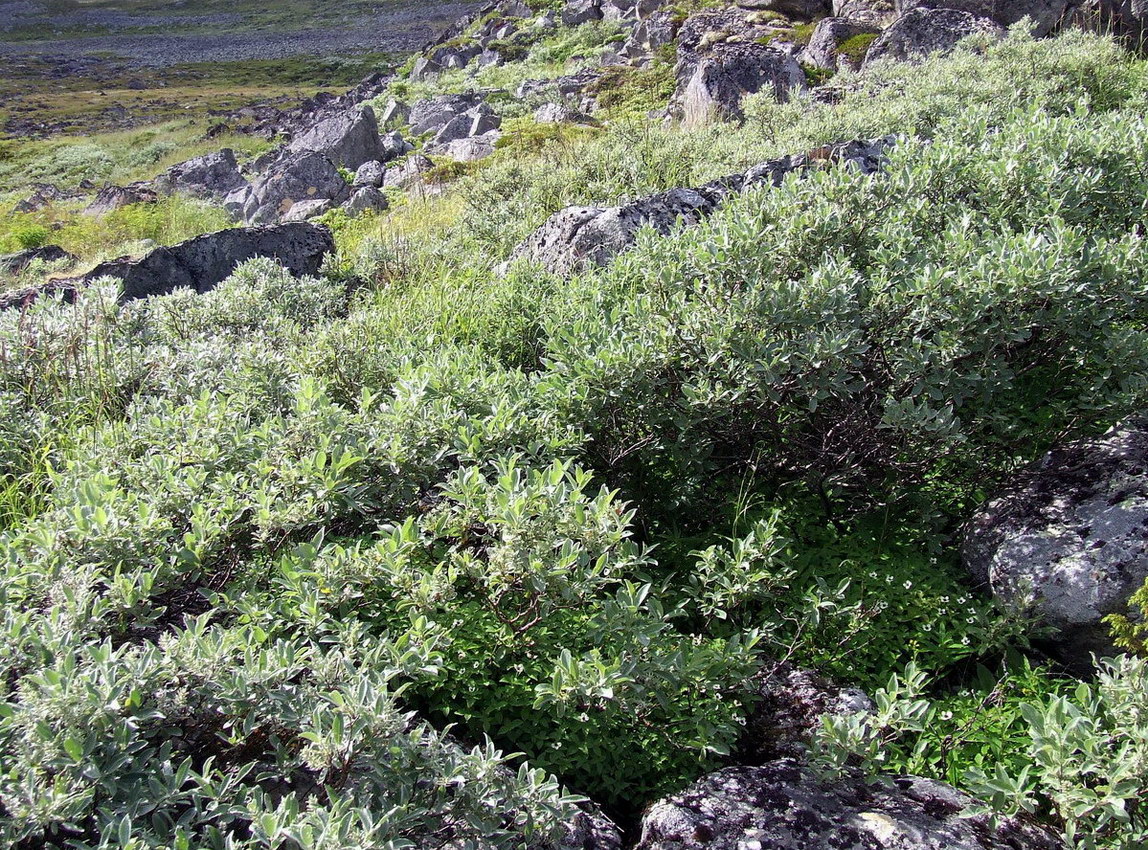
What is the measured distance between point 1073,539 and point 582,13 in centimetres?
4408

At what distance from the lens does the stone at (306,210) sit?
18.4 meters

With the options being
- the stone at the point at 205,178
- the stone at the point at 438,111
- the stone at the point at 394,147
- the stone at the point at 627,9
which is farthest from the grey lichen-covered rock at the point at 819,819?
the stone at the point at 627,9

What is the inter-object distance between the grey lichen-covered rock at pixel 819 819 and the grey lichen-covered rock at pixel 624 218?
4439 mm

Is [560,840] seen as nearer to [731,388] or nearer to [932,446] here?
[731,388]

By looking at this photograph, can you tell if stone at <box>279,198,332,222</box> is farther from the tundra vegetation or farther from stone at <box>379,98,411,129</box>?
the tundra vegetation

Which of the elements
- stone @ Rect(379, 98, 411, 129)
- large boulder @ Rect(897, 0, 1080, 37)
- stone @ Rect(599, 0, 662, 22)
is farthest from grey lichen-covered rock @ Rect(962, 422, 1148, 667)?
stone @ Rect(599, 0, 662, 22)

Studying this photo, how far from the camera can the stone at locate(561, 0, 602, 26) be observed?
40047 millimetres

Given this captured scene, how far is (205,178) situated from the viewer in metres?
26.0

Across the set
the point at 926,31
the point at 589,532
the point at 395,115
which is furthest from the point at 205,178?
the point at 589,532

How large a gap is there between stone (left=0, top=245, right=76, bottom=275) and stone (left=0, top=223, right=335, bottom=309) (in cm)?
587

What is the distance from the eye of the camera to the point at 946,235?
3818mm

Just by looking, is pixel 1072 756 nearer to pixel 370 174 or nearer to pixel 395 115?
pixel 370 174

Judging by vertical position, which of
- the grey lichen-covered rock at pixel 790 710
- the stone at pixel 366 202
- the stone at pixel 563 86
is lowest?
the grey lichen-covered rock at pixel 790 710

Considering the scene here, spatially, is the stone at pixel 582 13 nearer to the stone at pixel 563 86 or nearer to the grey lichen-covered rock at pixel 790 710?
the stone at pixel 563 86
